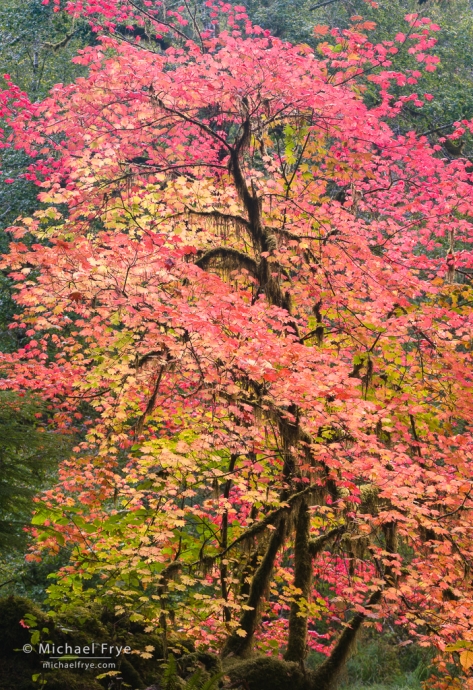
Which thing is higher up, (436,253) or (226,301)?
(436,253)

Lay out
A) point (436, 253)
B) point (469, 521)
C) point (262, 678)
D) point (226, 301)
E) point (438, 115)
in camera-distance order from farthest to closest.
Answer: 1. point (438, 115)
2. point (436, 253)
3. point (469, 521)
4. point (226, 301)
5. point (262, 678)

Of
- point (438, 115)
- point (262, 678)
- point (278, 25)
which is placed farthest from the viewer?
point (278, 25)

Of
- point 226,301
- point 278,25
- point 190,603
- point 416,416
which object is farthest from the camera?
point 278,25

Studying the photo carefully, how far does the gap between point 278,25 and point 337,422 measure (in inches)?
584

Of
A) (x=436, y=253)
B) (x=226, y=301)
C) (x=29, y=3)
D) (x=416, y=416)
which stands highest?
(x=29, y=3)

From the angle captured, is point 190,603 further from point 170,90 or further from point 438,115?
point 438,115

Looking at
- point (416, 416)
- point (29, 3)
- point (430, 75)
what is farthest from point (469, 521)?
point (29, 3)

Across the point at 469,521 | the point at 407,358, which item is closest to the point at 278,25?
the point at 407,358

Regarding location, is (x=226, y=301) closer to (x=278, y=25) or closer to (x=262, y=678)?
(x=262, y=678)

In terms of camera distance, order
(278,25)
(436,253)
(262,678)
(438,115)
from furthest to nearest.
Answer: (278,25) → (438,115) → (436,253) → (262,678)

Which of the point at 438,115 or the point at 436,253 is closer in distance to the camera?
the point at 436,253

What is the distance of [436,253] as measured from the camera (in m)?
13.9

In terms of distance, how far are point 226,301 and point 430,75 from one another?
1256cm

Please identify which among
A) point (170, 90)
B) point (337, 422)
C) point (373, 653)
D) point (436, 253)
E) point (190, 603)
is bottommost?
point (373, 653)
